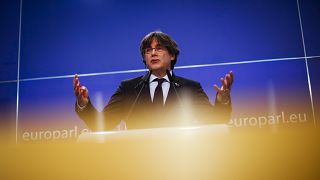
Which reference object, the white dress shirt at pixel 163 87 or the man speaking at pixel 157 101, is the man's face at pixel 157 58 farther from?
the white dress shirt at pixel 163 87

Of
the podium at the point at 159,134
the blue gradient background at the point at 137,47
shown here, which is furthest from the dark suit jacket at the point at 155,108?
the podium at the point at 159,134

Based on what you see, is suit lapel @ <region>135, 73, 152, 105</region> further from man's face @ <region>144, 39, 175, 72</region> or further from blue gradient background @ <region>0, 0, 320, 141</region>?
blue gradient background @ <region>0, 0, 320, 141</region>

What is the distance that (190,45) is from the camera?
2.73 m

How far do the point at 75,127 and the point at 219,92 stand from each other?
145 centimetres

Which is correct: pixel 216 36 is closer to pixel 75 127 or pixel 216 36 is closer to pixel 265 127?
pixel 265 127

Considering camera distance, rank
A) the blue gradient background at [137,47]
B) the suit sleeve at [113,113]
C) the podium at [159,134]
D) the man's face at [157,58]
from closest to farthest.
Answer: the podium at [159,134] < the suit sleeve at [113,113] < the man's face at [157,58] < the blue gradient background at [137,47]

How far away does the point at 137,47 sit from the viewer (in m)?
2.74

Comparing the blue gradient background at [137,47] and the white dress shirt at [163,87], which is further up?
the blue gradient background at [137,47]

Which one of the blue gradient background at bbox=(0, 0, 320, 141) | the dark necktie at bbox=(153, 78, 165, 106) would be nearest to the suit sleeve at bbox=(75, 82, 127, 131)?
the dark necktie at bbox=(153, 78, 165, 106)

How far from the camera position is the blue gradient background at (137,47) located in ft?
8.49

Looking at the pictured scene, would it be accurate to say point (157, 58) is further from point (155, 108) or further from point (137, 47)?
point (137, 47)

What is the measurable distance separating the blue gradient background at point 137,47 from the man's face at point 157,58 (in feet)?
1.26

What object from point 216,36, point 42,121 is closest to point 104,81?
point 42,121

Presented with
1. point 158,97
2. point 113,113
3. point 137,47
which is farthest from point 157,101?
point 137,47
